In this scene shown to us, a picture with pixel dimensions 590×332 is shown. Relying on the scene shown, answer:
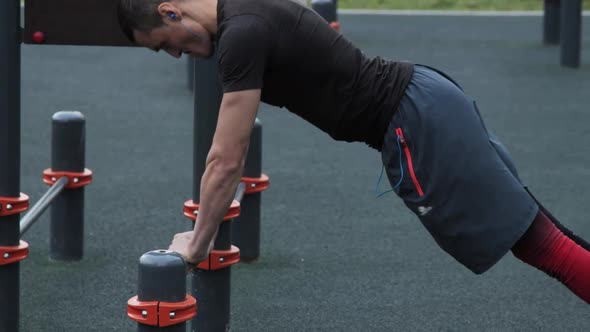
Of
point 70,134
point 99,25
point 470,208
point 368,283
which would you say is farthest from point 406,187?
point 70,134

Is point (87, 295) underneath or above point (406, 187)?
underneath

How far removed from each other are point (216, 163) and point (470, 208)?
0.70 meters

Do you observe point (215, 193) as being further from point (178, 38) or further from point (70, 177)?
point (70, 177)

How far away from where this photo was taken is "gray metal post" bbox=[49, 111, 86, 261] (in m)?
5.00

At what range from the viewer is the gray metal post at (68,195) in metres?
5.00

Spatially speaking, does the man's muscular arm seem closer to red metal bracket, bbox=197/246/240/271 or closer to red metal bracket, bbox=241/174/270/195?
red metal bracket, bbox=197/246/240/271

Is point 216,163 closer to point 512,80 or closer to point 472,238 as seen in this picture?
point 472,238

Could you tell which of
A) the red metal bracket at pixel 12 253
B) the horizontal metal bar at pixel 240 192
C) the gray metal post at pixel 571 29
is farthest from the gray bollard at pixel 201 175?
the gray metal post at pixel 571 29

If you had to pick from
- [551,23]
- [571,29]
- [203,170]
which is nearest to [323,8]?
[571,29]

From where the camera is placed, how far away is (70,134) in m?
4.99

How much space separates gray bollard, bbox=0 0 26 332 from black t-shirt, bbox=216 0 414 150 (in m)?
0.97

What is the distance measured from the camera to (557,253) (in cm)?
330

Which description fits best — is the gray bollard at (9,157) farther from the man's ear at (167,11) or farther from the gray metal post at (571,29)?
the gray metal post at (571,29)

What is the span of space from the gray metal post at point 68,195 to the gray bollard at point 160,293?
2.13 m
